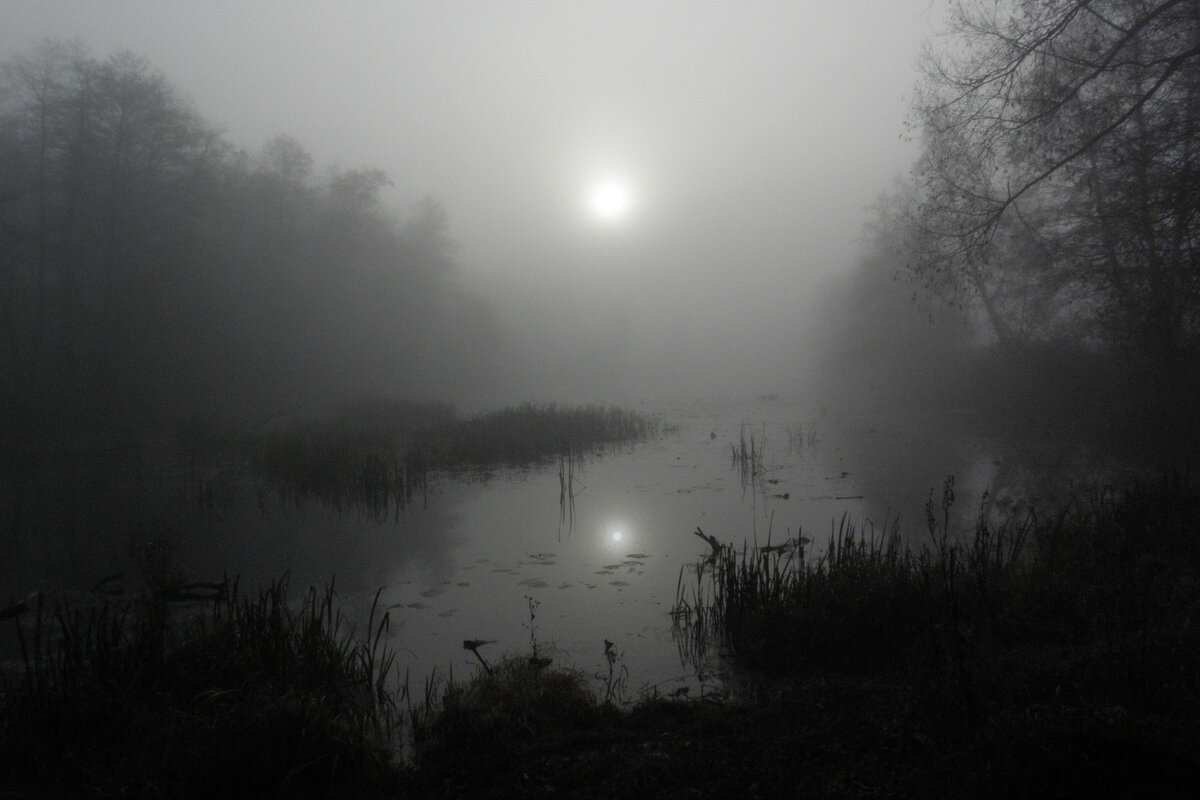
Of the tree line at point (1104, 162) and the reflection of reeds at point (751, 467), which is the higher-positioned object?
the tree line at point (1104, 162)

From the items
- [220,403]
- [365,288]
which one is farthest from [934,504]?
[365,288]

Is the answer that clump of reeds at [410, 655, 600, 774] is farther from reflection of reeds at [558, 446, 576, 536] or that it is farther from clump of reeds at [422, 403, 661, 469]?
clump of reeds at [422, 403, 661, 469]

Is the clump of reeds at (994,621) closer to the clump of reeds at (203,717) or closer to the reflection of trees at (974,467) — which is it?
the reflection of trees at (974,467)

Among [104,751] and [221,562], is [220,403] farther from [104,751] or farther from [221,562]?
[104,751]

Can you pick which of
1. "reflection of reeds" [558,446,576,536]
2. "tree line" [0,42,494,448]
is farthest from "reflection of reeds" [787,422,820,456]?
"tree line" [0,42,494,448]

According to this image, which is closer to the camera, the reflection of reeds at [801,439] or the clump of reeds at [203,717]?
the clump of reeds at [203,717]

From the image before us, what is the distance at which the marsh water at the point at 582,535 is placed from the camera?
573cm

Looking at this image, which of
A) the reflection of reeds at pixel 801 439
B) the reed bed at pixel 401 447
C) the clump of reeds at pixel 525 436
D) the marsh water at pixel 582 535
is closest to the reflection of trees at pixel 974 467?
the marsh water at pixel 582 535

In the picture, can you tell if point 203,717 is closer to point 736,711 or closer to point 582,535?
point 736,711

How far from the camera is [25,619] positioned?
601cm

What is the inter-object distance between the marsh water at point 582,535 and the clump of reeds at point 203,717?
0.81 metres

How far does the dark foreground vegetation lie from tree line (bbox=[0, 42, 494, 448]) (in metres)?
20.4

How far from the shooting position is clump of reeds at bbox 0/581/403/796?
3252 mm

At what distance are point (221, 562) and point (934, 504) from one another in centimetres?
927
